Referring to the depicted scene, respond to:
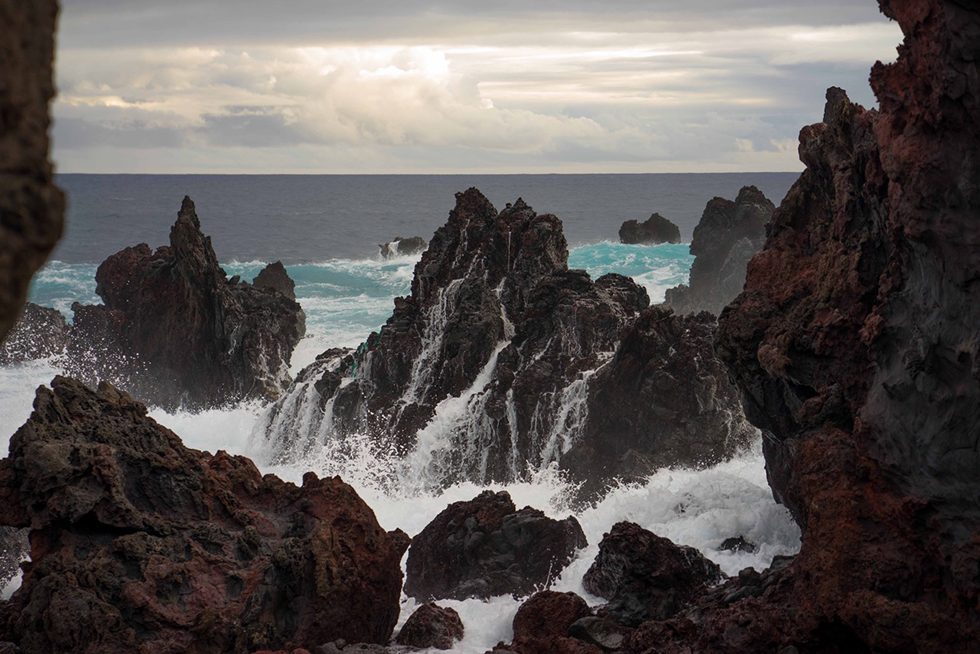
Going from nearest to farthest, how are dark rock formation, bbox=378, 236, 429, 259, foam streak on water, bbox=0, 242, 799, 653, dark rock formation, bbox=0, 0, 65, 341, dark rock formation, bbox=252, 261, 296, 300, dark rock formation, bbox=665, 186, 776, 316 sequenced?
dark rock formation, bbox=0, 0, 65, 341, foam streak on water, bbox=0, 242, 799, 653, dark rock formation, bbox=252, 261, 296, 300, dark rock formation, bbox=665, 186, 776, 316, dark rock formation, bbox=378, 236, 429, 259

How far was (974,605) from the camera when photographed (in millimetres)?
10688

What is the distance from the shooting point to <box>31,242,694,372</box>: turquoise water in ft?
189

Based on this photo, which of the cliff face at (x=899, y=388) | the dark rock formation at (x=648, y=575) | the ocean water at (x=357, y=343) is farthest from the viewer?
the ocean water at (x=357, y=343)

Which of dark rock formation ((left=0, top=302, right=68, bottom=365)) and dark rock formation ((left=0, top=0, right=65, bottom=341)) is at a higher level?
dark rock formation ((left=0, top=0, right=65, bottom=341))

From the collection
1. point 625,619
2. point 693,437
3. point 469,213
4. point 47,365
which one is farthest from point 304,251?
point 625,619

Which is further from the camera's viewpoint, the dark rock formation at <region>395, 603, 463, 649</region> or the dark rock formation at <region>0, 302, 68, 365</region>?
the dark rock formation at <region>0, 302, 68, 365</region>

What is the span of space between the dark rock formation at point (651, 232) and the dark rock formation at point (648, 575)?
73042mm

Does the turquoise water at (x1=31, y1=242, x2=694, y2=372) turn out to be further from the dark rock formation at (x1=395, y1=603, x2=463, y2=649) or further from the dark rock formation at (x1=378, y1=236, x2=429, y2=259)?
the dark rock formation at (x1=395, y1=603, x2=463, y2=649)

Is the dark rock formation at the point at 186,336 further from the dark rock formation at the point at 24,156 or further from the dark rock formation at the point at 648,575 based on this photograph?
the dark rock formation at the point at 24,156

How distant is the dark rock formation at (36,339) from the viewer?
43.6 metres

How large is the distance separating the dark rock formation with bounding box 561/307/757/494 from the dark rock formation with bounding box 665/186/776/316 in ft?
91.6

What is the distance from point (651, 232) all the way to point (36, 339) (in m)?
56.4

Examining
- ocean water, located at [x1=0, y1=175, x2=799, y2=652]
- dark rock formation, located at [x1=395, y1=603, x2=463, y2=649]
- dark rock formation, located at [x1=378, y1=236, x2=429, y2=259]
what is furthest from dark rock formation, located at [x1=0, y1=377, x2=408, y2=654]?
dark rock formation, located at [x1=378, y1=236, x2=429, y2=259]

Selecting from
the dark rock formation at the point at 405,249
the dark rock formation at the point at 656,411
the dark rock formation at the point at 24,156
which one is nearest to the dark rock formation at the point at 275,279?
the dark rock formation at the point at 656,411
